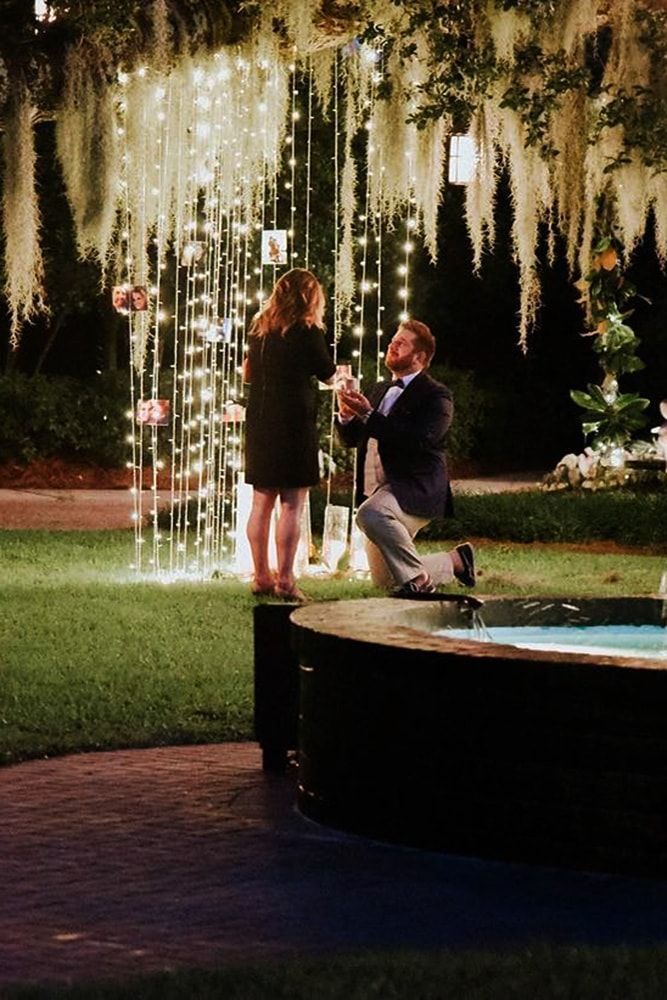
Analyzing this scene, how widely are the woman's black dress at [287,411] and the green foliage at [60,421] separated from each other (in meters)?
14.7

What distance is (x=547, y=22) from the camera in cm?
1102

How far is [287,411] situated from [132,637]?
6.49 feet

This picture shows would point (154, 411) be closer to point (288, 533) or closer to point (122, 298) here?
point (122, 298)

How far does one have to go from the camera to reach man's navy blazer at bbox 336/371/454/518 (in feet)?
36.1

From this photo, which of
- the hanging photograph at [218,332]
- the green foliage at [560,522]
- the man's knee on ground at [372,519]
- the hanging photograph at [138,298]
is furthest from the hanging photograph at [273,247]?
the green foliage at [560,522]

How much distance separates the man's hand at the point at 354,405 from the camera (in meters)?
11.0

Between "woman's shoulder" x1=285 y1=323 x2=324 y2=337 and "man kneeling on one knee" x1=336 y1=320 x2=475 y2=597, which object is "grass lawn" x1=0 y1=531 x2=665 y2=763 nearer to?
"man kneeling on one knee" x1=336 y1=320 x2=475 y2=597

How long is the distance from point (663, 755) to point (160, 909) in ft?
4.75

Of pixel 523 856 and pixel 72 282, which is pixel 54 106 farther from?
pixel 72 282

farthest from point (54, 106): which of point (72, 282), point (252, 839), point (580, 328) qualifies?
point (580, 328)

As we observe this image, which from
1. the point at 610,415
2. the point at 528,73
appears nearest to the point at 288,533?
the point at 528,73

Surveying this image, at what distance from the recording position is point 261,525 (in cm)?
1274

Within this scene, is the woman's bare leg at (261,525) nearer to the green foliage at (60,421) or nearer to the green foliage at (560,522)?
the green foliage at (560,522)

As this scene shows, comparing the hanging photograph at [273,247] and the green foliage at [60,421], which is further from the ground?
the hanging photograph at [273,247]
